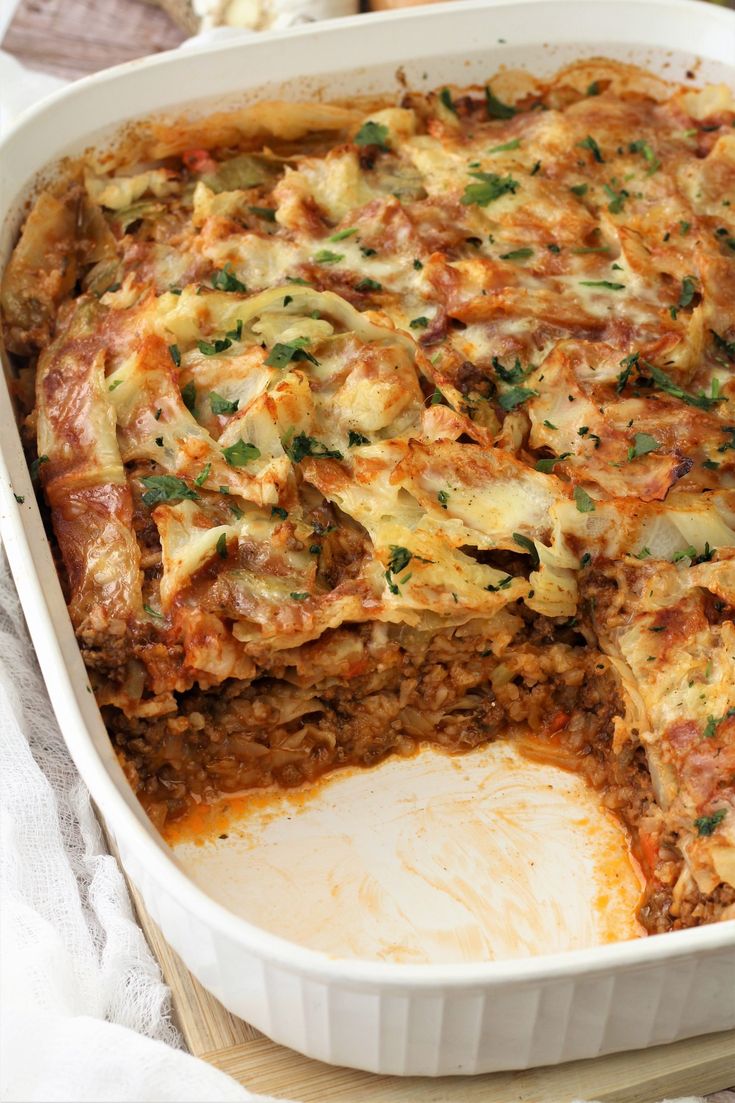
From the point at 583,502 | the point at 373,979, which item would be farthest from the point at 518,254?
the point at 373,979

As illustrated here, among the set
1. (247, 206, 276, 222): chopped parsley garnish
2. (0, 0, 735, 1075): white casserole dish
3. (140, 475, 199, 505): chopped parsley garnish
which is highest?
(247, 206, 276, 222): chopped parsley garnish

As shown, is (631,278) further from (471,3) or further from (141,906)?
(141,906)

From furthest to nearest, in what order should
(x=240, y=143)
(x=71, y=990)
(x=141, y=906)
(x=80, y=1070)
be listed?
(x=240, y=143)
(x=141, y=906)
(x=71, y=990)
(x=80, y=1070)

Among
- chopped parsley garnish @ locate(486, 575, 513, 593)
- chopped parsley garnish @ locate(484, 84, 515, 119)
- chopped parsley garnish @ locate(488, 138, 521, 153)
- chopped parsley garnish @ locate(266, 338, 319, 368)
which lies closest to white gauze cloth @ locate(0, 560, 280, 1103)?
chopped parsley garnish @ locate(266, 338, 319, 368)

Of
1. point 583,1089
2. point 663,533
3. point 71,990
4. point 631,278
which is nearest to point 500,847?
point 583,1089

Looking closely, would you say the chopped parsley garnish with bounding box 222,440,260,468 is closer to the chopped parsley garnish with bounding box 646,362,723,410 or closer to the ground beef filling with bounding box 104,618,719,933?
the ground beef filling with bounding box 104,618,719,933

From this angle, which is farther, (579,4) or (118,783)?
(579,4)
